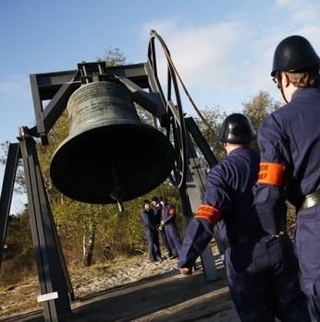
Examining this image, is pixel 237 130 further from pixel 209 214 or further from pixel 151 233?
pixel 151 233

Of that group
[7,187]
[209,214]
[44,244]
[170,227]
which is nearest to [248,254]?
[209,214]

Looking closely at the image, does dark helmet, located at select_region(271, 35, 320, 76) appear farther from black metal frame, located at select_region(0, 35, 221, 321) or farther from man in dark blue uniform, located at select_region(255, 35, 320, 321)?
black metal frame, located at select_region(0, 35, 221, 321)

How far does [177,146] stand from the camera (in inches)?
256

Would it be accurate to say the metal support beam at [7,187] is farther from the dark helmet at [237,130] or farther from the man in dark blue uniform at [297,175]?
the man in dark blue uniform at [297,175]

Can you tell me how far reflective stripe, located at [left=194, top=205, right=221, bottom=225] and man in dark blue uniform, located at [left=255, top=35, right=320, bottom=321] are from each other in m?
0.74

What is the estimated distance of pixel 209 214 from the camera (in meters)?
3.19

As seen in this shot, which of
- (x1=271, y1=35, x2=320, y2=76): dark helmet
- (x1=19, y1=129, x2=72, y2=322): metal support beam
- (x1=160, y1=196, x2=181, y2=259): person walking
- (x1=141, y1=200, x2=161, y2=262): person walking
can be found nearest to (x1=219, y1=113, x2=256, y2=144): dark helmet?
(x1=271, y1=35, x2=320, y2=76): dark helmet

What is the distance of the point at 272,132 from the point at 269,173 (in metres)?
0.20

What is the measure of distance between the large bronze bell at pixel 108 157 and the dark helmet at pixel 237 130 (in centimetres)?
163

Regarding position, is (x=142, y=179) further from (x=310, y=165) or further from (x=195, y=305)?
(x=310, y=165)

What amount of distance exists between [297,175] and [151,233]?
1041 cm

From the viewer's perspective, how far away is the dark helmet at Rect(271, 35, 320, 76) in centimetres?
254

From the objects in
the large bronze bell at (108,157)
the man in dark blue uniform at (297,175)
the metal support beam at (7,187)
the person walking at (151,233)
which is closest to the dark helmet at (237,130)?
the man in dark blue uniform at (297,175)

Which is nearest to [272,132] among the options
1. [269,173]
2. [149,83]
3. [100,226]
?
[269,173]
